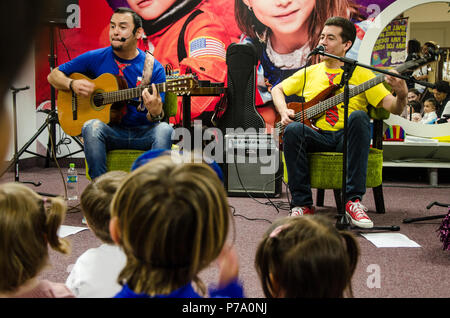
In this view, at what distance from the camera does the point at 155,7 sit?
4184mm

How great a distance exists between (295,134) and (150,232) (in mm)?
1712

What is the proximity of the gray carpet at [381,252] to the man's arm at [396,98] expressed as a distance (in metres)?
0.61

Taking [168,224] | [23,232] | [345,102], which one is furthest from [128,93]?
[168,224]

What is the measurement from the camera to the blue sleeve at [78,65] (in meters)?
2.36

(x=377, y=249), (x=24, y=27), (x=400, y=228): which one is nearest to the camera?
(x=24, y=27)

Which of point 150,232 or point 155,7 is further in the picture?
point 155,7

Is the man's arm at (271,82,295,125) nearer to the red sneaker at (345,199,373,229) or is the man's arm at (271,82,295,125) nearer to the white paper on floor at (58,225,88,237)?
the red sneaker at (345,199,373,229)

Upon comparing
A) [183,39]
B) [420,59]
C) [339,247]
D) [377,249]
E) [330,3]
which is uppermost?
[330,3]

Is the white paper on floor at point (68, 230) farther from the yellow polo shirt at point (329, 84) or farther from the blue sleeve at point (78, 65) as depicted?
the yellow polo shirt at point (329, 84)

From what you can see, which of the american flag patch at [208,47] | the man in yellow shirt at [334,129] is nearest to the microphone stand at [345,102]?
the man in yellow shirt at [334,129]

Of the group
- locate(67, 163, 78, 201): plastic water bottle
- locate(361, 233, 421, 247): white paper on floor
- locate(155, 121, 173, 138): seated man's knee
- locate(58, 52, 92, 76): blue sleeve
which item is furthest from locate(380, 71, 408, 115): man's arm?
locate(67, 163, 78, 201): plastic water bottle

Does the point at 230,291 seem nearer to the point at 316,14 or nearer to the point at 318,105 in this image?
the point at 318,105
